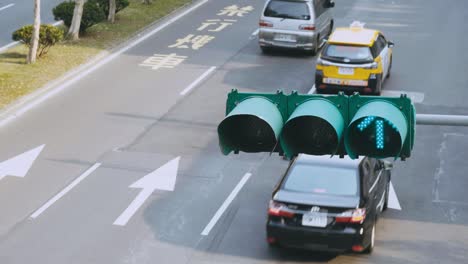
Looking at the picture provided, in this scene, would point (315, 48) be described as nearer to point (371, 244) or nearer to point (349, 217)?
point (371, 244)

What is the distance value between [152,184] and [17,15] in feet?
59.2

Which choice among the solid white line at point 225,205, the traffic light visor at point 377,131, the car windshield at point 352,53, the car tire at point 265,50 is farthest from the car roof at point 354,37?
the traffic light visor at point 377,131

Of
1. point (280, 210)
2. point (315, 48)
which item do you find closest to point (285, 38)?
point (315, 48)

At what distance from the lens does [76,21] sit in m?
29.7

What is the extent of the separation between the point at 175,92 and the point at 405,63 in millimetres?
7486

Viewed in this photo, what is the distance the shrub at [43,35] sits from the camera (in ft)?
90.3

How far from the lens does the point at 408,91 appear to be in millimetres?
25547

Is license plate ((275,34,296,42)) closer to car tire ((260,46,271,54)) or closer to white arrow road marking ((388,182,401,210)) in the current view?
car tire ((260,46,271,54))

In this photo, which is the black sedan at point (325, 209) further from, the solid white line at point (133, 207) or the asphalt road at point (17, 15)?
the asphalt road at point (17, 15)

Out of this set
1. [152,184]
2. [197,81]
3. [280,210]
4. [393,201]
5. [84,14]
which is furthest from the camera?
[84,14]

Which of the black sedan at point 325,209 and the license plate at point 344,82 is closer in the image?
the black sedan at point 325,209

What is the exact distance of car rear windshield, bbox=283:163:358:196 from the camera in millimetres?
14922

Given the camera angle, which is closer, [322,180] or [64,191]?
[322,180]

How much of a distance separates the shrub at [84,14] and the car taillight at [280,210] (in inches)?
678
